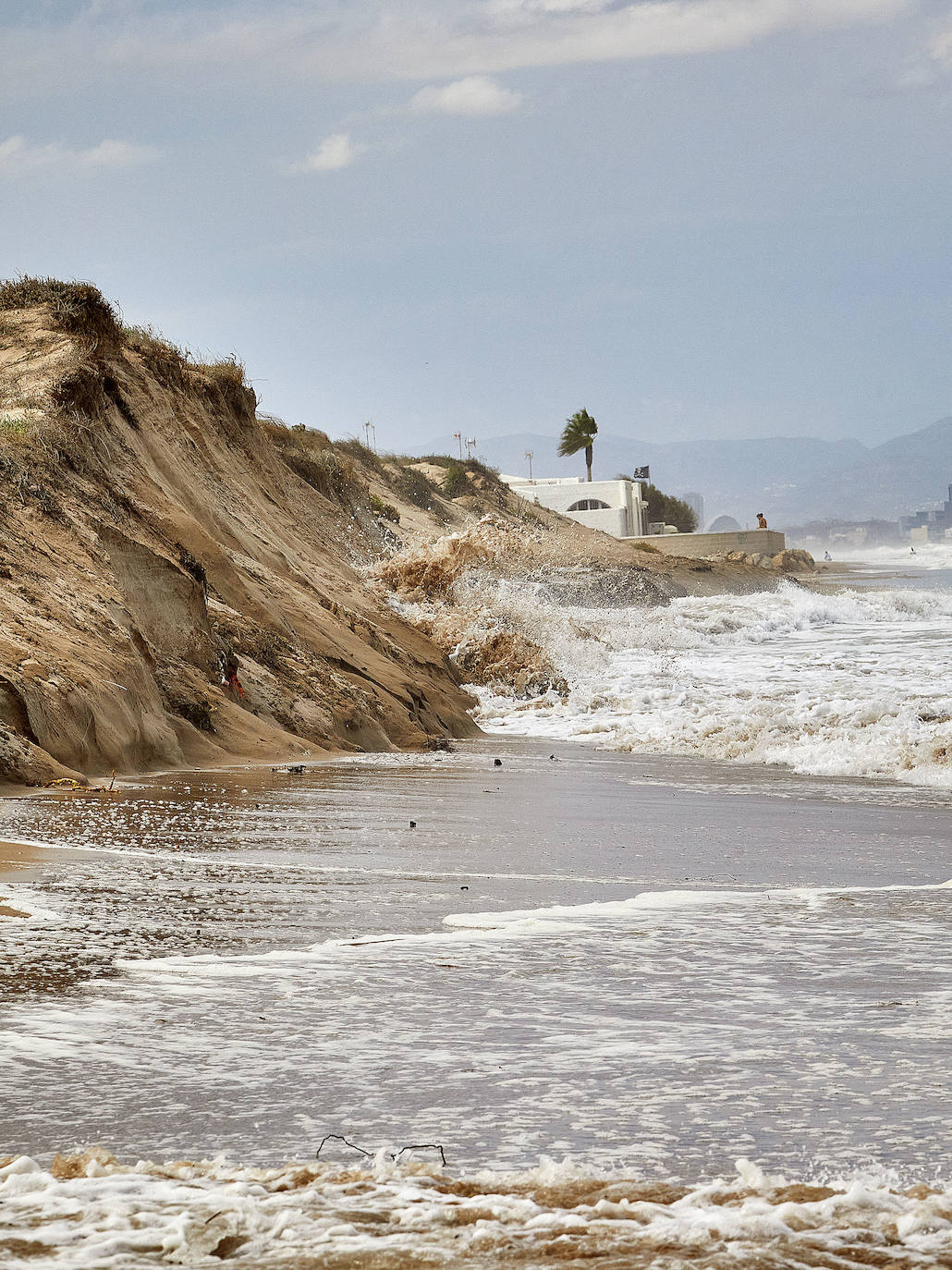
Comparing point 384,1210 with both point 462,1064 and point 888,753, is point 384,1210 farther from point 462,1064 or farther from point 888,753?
point 888,753

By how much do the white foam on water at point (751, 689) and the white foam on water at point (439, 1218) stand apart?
9235 millimetres

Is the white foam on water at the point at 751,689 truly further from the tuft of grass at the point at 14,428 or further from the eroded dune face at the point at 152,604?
the tuft of grass at the point at 14,428

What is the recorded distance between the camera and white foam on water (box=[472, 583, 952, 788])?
1268 centimetres

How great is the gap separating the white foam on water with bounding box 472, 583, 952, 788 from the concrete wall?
3997 cm

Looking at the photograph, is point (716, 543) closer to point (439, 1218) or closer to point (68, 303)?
point (68, 303)

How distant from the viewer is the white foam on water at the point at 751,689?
12680 millimetres

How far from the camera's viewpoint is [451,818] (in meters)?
7.79

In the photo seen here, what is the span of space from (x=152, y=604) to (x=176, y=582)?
354 millimetres

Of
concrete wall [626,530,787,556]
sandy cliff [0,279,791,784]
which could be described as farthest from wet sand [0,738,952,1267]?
concrete wall [626,530,787,556]

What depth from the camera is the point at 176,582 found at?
12.5 metres

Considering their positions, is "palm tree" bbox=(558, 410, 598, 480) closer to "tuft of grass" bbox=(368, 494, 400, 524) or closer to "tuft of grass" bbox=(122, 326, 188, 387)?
"tuft of grass" bbox=(368, 494, 400, 524)

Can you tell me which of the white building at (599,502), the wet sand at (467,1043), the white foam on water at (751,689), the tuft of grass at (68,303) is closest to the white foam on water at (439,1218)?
the wet sand at (467,1043)

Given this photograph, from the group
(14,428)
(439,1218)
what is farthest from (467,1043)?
(14,428)

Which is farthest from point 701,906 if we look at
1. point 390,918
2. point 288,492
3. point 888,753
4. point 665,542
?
point 665,542
